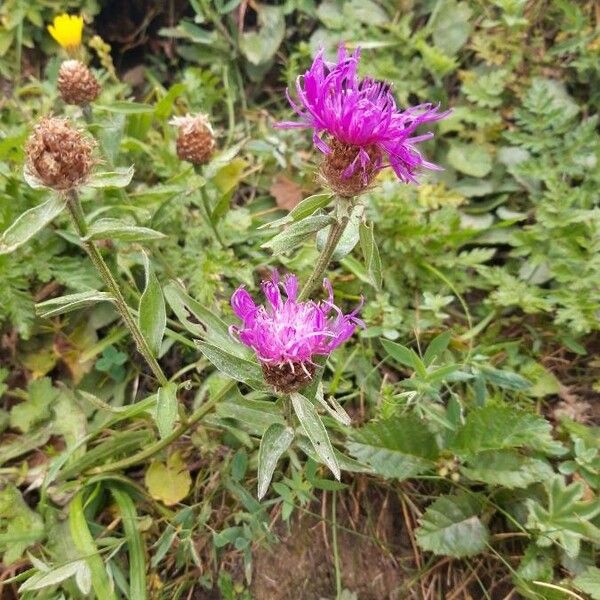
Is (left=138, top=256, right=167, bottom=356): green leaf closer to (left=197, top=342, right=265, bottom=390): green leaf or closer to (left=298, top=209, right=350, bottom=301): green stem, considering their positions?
(left=197, top=342, right=265, bottom=390): green leaf

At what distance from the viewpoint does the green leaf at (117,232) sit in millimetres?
1629

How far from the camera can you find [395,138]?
1.57 meters

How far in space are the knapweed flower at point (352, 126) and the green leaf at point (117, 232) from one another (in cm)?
43

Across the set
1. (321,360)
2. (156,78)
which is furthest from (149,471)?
(156,78)

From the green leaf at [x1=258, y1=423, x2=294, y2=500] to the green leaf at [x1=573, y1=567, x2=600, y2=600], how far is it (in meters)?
0.99

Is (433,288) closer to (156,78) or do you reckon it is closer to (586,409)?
(586,409)

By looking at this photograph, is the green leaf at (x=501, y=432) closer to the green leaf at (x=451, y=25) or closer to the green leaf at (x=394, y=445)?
the green leaf at (x=394, y=445)

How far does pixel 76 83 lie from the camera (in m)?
2.34

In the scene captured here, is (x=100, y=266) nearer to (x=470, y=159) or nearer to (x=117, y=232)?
(x=117, y=232)

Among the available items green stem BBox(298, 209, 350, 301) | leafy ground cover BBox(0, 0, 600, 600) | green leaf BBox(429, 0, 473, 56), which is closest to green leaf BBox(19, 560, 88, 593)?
leafy ground cover BBox(0, 0, 600, 600)

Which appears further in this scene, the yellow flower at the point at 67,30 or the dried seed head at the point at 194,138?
the yellow flower at the point at 67,30

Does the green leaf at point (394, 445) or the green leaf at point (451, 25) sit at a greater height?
the green leaf at point (451, 25)

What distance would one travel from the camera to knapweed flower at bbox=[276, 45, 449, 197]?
5.03 feet

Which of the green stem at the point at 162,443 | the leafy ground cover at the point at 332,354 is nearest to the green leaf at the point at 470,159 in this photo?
the leafy ground cover at the point at 332,354
